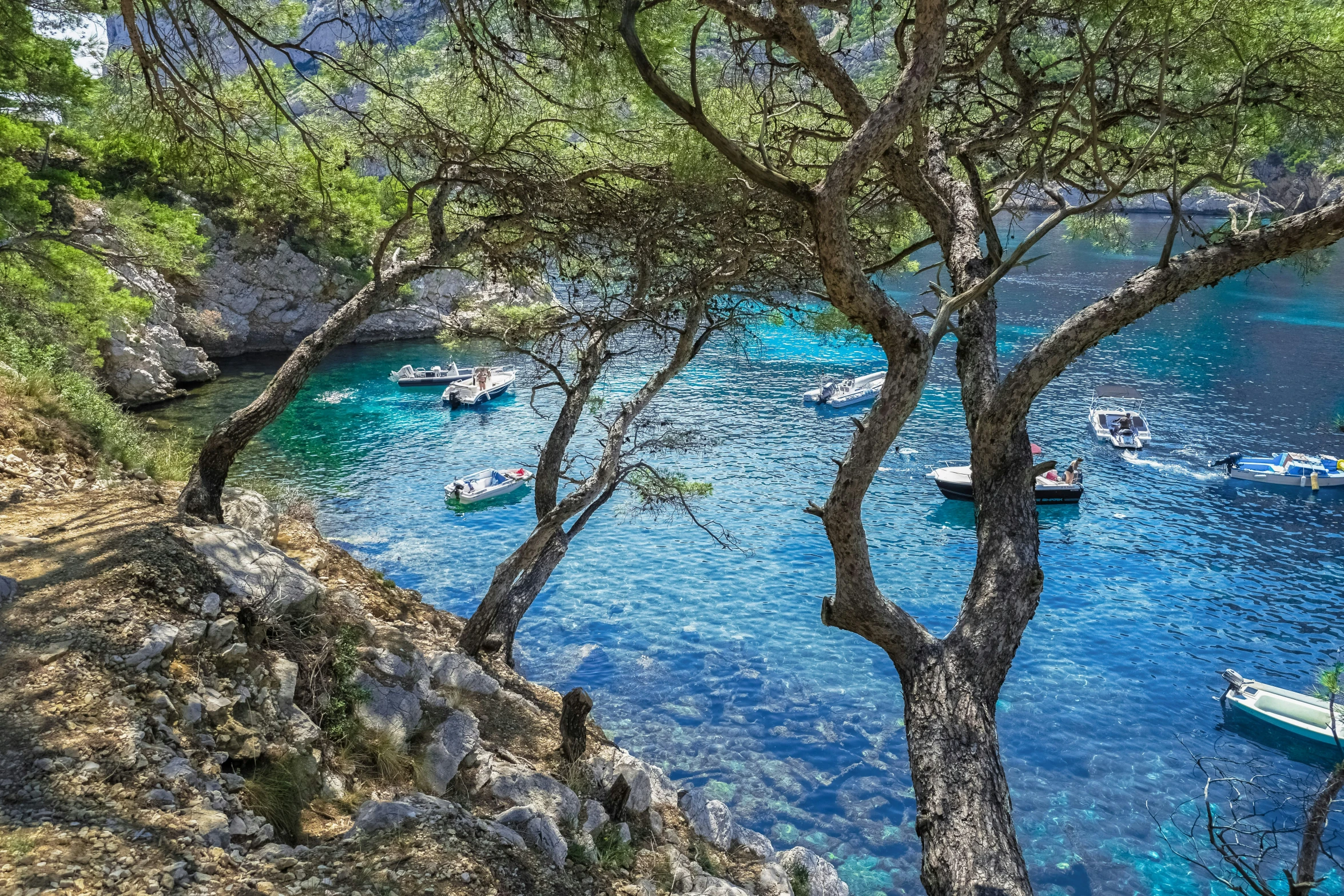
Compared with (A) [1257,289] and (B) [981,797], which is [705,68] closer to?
(B) [981,797]

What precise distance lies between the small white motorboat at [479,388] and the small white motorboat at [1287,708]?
2188cm

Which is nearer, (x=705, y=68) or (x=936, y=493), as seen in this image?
(x=705, y=68)

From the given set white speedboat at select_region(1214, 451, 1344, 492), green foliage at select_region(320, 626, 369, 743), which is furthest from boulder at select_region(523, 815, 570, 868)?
white speedboat at select_region(1214, 451, 1344, 492)

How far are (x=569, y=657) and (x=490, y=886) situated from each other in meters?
10.4

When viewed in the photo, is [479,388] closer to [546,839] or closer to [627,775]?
[627,775]

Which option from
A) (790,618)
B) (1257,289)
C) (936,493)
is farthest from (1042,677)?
(1257,289)

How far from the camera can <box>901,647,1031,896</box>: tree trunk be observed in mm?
3754

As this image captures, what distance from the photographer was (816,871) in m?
8.20

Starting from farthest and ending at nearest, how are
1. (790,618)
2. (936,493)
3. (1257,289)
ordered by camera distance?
(1257,289) < (936,493) < (790,618)

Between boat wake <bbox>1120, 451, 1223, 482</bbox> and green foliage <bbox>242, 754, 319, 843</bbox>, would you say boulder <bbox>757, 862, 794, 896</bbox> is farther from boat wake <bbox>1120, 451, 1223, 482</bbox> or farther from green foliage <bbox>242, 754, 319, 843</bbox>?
boat wake <bbox>1120, 451, 1223, 482</bbox>

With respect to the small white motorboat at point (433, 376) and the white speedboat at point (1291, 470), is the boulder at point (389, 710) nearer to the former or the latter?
the white speedboat at point (1291, 470)

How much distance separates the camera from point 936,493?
21016 mm

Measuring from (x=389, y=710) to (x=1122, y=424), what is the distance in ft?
73.6

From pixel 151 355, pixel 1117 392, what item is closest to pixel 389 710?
pixel 151 355
